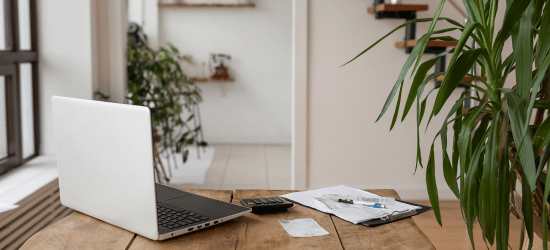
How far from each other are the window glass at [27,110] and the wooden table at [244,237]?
2263 millimetres

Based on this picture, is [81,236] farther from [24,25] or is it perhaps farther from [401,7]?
[401,7]

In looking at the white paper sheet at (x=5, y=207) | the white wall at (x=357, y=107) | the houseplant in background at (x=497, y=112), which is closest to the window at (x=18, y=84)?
the white paper sheet at (x=5, y=207)

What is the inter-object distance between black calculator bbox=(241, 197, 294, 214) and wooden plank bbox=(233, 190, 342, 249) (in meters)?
0.02

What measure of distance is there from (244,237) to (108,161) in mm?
324

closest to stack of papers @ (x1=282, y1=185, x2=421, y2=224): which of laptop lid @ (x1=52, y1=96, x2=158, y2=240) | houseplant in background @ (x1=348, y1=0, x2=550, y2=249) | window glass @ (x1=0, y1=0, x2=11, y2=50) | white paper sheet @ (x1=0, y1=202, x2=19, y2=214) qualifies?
houseplant in background @ (x1=348, y1=0, x2=550, y2=249)

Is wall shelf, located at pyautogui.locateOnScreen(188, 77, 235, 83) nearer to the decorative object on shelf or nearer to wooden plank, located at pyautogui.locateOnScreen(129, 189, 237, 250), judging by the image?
the decorative object on shelf

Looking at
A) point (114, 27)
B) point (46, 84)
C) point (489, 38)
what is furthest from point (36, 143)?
point (489, 38)

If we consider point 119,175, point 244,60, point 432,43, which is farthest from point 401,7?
point 244,60

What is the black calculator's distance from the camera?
1207 mm

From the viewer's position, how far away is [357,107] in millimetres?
3512

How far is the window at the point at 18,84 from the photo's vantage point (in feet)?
9.36

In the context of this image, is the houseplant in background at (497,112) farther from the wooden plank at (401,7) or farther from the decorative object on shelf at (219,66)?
the decorative object on shelf at (219,66)

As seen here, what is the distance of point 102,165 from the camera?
109cm

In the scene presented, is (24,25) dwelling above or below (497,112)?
above
